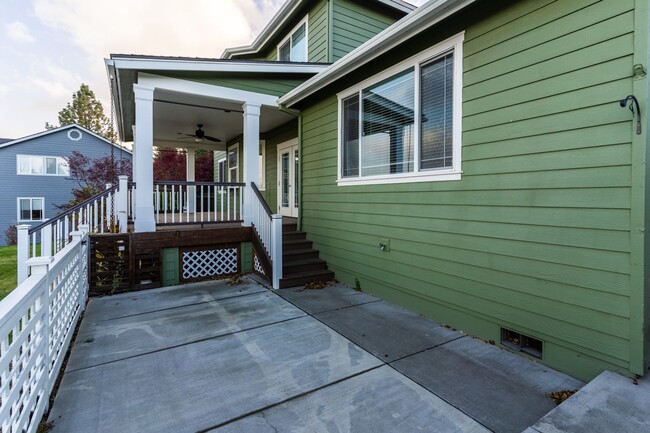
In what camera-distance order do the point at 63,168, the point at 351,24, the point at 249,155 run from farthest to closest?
the point at 63,168
the point at 351,24
the point at 249,155

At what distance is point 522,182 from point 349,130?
2871 millimetres

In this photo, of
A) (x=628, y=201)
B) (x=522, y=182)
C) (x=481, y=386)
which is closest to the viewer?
(x=628, y=201)

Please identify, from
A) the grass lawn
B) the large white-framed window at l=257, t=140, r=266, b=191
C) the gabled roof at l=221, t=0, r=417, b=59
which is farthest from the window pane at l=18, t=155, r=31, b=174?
the large white-framed window at l=257, t=140, r=266, b=191

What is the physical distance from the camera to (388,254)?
4.46m

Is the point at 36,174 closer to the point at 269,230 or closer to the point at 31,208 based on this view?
the point at 31,208

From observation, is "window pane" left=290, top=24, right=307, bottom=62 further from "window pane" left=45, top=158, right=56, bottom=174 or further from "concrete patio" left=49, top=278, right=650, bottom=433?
"window pane" left=45, top=158, right=56, bottom=174

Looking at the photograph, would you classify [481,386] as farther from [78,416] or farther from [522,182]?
[78,416]

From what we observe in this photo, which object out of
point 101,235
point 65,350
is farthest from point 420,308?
point 101,235

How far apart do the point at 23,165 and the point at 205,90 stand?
17.9 meters

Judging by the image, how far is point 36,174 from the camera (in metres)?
17.6

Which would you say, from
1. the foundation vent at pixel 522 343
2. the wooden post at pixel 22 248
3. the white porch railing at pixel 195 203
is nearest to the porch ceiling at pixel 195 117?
the white porch railing at pixel 195 203

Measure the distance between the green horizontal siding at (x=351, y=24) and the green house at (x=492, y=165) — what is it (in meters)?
2.34

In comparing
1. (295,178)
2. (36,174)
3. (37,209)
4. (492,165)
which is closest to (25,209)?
(37,209)

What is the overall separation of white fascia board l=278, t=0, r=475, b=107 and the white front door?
93.6 inches
